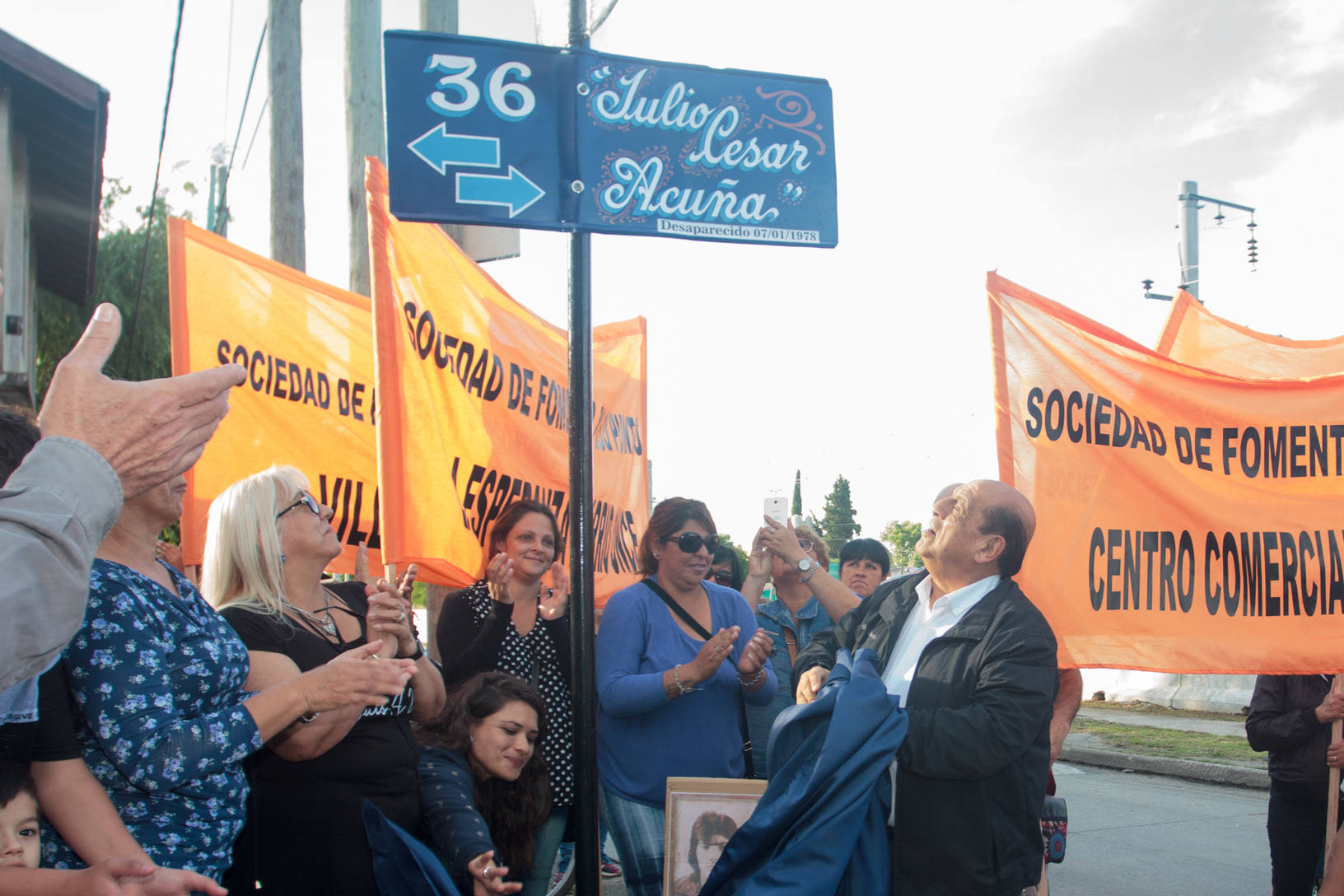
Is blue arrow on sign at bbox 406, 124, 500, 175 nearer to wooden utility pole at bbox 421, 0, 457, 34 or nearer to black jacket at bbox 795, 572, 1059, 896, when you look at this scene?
black jacket at bbox 795, 572, 1059, 896

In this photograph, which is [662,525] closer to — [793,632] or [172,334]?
[793,632]

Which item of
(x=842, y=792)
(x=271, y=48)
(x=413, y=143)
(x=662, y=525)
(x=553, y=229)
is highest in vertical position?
(x=271, y=48)

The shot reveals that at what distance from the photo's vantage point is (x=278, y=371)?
4926mm

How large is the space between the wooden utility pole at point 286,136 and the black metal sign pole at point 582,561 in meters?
5.49

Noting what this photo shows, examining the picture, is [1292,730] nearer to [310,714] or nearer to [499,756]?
[499,756]

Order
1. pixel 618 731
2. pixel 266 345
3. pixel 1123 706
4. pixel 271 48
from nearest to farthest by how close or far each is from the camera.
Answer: pixel 618 731 < pixel 266 345 < pixel 271 48 < pixel 1123 706

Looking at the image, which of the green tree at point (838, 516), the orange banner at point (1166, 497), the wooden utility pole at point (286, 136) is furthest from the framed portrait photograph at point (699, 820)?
the green tree at point (838, 516)

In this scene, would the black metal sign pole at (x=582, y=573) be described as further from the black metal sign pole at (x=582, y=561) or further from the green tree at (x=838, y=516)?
the green tree at (x=838, y=516)

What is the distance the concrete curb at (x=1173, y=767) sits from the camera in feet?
31.1

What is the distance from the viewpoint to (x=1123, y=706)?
16391 millimetres

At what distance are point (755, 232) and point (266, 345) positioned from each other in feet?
9.55

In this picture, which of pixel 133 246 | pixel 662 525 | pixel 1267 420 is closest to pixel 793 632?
pixel 662 525

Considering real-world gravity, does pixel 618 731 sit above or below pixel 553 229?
below

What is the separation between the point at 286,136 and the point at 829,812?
7226 millimetres
